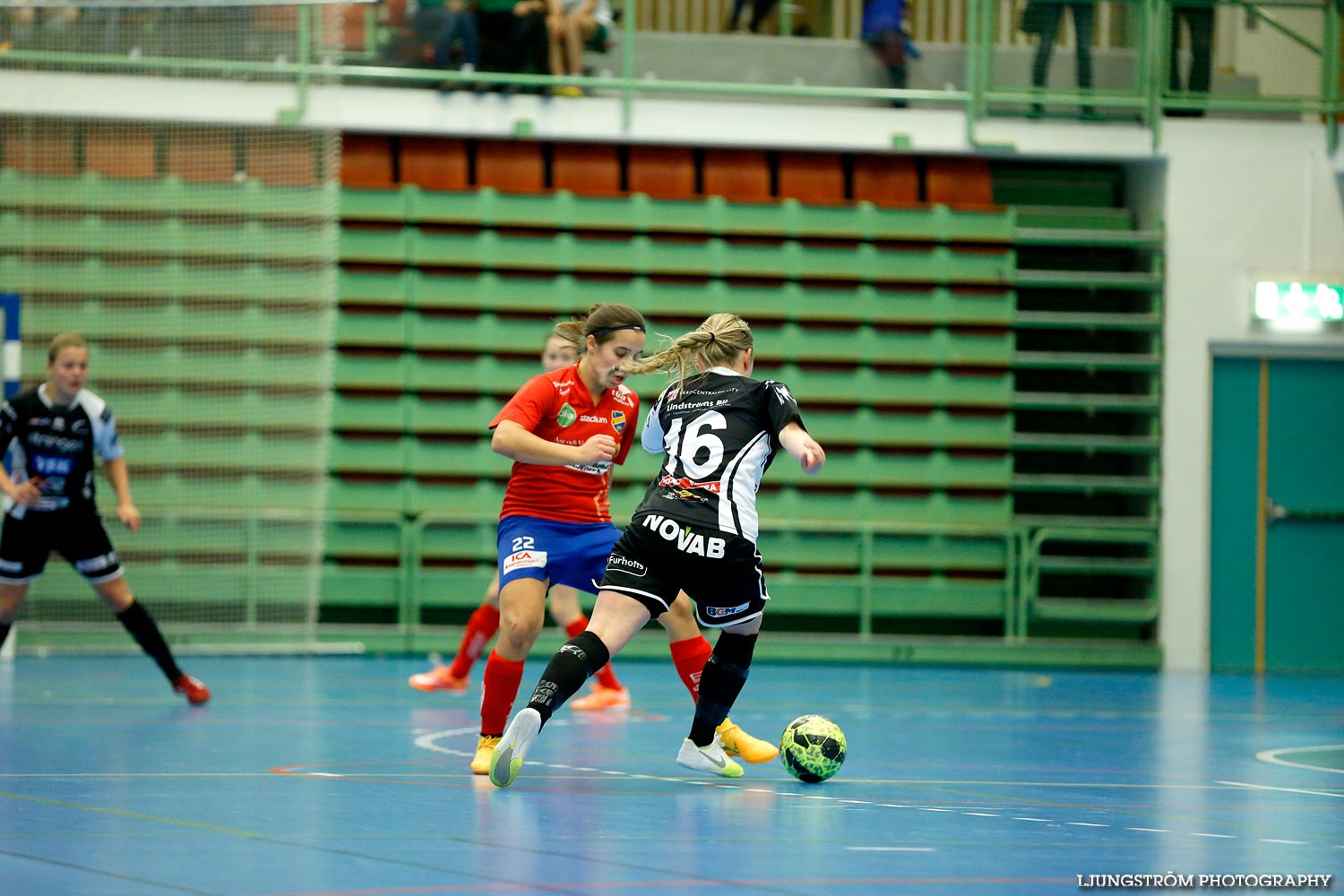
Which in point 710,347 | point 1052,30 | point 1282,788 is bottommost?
point 1282,788

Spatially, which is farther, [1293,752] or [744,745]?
[1293,752]

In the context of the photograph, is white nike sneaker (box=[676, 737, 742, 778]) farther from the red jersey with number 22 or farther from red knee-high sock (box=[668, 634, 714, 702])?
the red jersey with number 22

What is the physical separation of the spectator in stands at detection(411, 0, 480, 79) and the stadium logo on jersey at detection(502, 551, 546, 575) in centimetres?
792

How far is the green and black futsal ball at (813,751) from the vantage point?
20.0ft

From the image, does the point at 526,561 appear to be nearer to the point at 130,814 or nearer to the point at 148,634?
the point at 130,814

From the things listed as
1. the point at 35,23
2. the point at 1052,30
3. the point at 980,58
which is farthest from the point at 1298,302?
the point at 35,23

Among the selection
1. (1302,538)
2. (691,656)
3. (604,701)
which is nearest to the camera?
(691,656)

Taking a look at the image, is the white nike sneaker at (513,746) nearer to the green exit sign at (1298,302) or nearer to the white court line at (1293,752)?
the white court line at (1293,752)

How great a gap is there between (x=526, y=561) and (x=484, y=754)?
767mm

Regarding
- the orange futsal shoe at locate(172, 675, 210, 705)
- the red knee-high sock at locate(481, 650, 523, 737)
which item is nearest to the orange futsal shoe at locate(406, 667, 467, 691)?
the orange futsal shoe at locate(172, 675, 210, 705)

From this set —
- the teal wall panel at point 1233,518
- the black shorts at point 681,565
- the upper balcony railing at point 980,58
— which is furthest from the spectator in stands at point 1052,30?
the black shorts at point 681,565

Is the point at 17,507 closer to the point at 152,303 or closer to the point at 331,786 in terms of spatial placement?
the point at 331,786

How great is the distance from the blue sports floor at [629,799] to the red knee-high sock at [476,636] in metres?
0.29

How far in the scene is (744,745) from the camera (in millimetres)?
6559
